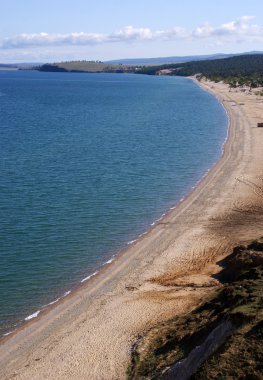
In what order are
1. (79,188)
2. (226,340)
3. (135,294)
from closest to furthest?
(226,340)
(135,294)
(79,188)

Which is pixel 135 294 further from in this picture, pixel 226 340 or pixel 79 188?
pixel 79 188

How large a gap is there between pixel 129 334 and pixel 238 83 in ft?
472

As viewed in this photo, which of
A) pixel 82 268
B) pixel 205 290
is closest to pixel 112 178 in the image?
pixel 82 268

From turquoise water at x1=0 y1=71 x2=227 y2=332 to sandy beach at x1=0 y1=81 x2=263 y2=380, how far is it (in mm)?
1122

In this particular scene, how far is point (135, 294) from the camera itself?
76.4ft

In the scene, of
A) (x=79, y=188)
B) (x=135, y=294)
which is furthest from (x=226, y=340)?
(x=79, y=188)

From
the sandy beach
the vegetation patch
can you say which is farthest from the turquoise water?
the vegetation patch

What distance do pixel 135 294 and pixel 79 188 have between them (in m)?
17.9

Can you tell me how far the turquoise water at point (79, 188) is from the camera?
25797 mm

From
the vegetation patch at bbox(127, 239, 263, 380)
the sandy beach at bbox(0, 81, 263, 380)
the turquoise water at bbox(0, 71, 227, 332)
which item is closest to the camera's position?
the vegetation patch at bbox(127, 239, 263, 380)

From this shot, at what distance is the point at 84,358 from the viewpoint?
60.4 feet

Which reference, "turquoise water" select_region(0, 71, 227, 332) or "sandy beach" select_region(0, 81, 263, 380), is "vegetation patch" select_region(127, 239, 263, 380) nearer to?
"sandy beach" select_region(0, 81, 263, 380)

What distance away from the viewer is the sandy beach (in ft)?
60.2

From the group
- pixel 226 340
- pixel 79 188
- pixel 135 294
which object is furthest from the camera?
pixel 79 188
